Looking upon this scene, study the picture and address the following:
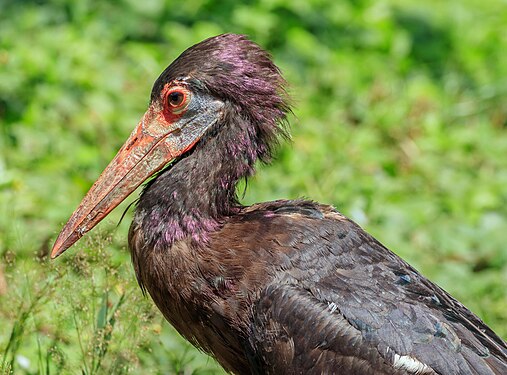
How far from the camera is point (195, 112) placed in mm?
4391

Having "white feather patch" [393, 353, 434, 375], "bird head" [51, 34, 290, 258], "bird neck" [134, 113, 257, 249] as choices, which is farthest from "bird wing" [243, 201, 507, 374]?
"bird head" [51, 34, 290, 258]

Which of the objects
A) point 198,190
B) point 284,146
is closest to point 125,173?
point 198,190

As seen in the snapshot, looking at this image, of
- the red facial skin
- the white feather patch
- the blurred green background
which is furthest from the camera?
the blurred green background

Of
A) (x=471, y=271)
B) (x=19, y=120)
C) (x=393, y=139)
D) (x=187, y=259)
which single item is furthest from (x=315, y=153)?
(x=187, y=259)

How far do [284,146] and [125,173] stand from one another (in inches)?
107

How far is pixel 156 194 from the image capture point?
14.3 feet

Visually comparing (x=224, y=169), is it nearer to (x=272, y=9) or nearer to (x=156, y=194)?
(x=156, y=194)

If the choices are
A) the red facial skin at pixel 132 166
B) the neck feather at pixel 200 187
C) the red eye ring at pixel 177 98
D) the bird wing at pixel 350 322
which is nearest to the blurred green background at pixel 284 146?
the red facial skin at pixel 132 166

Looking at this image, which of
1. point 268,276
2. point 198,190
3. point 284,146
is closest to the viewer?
point 268,276

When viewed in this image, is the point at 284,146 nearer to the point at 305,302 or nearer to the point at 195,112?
the point at 195,112

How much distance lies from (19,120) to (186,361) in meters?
2.55

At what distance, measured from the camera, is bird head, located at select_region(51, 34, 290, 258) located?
14.3 ft

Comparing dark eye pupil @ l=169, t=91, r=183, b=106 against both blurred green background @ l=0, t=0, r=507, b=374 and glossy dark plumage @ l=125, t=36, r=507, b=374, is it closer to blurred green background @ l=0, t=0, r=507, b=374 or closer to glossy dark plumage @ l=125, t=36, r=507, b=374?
glossy dark plumage @ l=125, t=36, r=507, b=374

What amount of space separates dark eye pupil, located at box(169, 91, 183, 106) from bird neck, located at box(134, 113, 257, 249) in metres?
0.17
